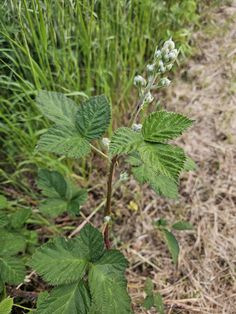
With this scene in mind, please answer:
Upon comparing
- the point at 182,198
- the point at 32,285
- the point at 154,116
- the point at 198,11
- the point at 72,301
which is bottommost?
the point at 32,285

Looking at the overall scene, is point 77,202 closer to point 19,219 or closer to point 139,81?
point 19,219

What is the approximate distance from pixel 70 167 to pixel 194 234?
67 cm

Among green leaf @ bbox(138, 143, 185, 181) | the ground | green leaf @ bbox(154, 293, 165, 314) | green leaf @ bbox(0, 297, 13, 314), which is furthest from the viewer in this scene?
the ground

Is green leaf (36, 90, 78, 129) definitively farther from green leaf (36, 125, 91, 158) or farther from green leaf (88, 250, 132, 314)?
green leaf (88, 250, 132, 314)

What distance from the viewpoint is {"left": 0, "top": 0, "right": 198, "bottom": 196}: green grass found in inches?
56.7

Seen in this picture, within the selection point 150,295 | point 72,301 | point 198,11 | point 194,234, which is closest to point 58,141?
point 72,301

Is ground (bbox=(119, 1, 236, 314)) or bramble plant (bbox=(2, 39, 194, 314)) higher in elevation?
bramble plant (bbox=(2, 39, 194, 314))

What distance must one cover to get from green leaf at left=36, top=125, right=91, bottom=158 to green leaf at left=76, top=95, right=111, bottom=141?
0.03 meters

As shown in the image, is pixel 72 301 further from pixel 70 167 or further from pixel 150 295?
pixel 70 167

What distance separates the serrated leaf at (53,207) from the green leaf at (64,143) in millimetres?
381

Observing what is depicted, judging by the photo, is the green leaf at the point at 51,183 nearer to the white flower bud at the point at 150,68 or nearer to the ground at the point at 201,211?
the ground at the point at 201,211

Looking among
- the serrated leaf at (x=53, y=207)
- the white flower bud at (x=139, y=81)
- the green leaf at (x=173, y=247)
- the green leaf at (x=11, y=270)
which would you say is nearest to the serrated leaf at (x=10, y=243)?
the green leaf at (x=11, y=270)

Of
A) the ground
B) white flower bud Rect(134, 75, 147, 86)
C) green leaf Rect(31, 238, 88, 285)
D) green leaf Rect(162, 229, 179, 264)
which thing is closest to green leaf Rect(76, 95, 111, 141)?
white flower bud Rect(134, 75, 147, 86)

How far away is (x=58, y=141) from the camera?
1.06 metres
